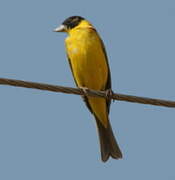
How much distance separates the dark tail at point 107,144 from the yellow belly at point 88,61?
1.33 feet

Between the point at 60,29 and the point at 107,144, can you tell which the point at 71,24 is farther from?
the point at 107,144

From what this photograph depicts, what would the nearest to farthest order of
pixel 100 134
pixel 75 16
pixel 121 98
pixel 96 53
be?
pixel 121 98 < pixel 96 53 < pixel 100 134 < pixel 75 16

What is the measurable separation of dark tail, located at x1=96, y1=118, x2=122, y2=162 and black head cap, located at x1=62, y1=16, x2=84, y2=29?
4.93 feet

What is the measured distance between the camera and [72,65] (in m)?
7.65

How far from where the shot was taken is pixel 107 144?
791cm

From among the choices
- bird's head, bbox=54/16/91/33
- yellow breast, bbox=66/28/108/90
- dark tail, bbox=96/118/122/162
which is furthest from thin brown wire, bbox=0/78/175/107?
bird's head, bbox=54/16/91/33

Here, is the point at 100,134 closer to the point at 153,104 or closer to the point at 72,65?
the point at 72,65

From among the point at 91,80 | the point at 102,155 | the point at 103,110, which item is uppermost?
the point at 91,80

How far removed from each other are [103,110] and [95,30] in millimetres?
1142

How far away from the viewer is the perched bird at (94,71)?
7461 millimetres

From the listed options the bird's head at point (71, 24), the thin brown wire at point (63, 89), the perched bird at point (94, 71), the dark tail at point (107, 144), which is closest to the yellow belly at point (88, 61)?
the perched bird at point (94, 71)

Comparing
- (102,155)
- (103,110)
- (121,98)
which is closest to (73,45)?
(103,110)

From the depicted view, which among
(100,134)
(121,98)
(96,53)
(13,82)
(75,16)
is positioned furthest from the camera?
(75,16)

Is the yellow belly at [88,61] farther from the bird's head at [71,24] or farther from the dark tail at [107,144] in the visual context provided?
the bird's head at [71,24]
